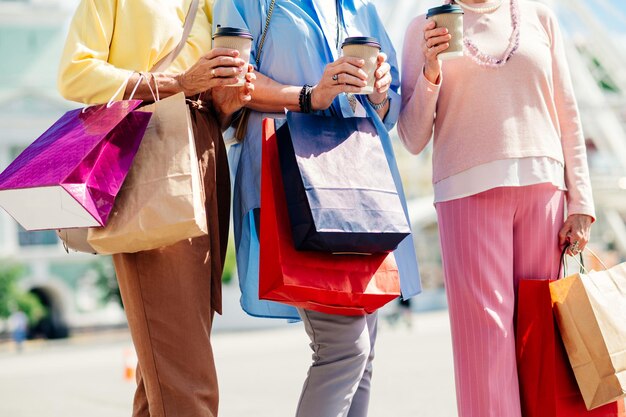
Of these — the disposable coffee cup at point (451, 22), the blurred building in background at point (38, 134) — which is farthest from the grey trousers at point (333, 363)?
the blurred building in background at point (38, 134)

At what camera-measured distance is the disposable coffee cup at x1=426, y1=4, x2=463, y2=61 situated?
2.71 metres

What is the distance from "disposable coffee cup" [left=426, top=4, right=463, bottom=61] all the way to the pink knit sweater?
10.4 inches

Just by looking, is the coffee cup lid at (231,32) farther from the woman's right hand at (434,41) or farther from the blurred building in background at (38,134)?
the blurred building in background at (38,134)

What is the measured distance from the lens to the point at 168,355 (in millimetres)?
2660

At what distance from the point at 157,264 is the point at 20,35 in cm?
4847

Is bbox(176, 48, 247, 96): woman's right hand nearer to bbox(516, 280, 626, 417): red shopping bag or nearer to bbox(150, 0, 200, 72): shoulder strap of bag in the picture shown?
bbox(150, 0, 200, 72): shoulder strap of bag

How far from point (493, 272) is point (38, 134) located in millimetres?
42314

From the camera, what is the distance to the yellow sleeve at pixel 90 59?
8.64 ft

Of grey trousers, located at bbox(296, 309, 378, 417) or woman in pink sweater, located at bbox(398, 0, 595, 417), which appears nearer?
grey trousers, located at bbox(296, 309, 378, 417)

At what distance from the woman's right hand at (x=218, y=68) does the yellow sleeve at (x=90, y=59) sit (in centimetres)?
22

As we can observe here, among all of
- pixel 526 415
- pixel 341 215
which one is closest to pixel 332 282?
pixel 341 215

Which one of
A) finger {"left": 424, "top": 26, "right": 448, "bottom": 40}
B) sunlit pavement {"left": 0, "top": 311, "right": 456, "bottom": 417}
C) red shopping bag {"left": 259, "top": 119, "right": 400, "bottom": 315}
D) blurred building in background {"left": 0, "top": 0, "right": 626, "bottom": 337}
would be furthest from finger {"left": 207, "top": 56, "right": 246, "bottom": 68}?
blurred building in background {"left": 0, "top": 0, "right": 626, "bottom": 337}

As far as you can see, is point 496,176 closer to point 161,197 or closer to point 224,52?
point 224,52

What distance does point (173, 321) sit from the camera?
2.66m
